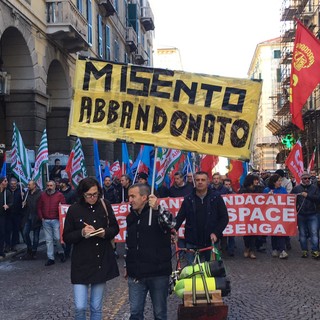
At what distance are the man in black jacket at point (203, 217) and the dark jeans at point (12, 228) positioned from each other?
652 centimetres

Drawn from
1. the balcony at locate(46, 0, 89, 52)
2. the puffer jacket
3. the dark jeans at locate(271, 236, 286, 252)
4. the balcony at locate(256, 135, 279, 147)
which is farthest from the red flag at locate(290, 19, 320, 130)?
the balcony at locate(256, 135, 279, 147)

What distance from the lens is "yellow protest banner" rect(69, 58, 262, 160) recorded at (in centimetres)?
544

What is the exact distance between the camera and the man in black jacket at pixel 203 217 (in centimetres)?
585

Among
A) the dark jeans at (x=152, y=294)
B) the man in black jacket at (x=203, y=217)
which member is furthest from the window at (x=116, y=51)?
the dark jeans at (x=152, y=294)

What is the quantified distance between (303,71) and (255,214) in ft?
10.6

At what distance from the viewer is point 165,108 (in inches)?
214

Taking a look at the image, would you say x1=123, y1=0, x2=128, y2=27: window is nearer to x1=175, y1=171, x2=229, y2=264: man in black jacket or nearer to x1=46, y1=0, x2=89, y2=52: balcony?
x1=46, y1=0, x2=89, y2=52: balcony

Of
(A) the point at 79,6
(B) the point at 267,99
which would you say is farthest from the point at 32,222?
(B) the point at 267,99

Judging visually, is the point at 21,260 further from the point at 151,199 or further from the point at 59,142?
the point at 59,142

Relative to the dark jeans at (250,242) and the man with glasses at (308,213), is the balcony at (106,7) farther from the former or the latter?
the man with glasses at (308,213)

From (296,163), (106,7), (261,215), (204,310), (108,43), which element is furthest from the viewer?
(108,43)

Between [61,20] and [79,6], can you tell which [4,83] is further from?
[79,6]

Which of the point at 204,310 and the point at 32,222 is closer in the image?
the point at 204,310

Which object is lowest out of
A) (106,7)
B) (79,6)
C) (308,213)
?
(308,213)
